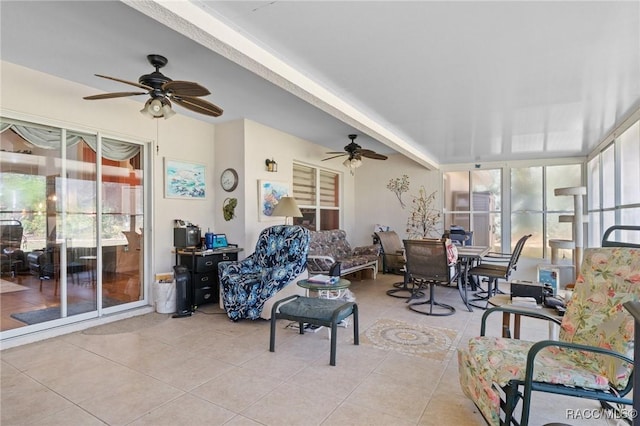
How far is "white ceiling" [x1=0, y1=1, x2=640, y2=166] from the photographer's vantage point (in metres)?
1.96

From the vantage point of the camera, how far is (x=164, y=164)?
15.0 feet

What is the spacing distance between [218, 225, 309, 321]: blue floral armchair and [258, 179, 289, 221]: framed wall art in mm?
739

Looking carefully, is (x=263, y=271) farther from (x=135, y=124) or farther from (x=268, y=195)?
→ (x=135, y=124)

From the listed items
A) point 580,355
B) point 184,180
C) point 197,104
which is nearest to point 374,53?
point 197,104

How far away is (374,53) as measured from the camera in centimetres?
247


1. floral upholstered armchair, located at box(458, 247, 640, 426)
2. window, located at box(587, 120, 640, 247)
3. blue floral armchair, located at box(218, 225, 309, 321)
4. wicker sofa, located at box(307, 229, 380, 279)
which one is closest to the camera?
floral upholstered armchair, located at box(458, 247, 640, 426)

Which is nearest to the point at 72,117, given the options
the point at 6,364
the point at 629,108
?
the point at 6,364

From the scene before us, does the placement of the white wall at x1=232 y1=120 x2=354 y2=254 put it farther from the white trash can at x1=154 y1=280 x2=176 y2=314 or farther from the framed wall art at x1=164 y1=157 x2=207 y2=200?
the white trash can at x1=154 y1=280 x2=176 y2=314

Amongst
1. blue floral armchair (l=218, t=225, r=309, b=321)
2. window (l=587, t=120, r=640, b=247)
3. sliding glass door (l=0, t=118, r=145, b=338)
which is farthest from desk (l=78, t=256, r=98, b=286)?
window (l=587, t=120, r=640, b=247)

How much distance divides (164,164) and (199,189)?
62 centimetres

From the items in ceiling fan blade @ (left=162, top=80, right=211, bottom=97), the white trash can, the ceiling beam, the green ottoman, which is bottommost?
the white trash can

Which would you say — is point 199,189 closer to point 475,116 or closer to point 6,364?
point 6,364

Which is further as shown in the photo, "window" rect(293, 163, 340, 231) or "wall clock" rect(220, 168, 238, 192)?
"window" rect(293, 163, 340, 231)

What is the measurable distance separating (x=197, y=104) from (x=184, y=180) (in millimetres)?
1838
